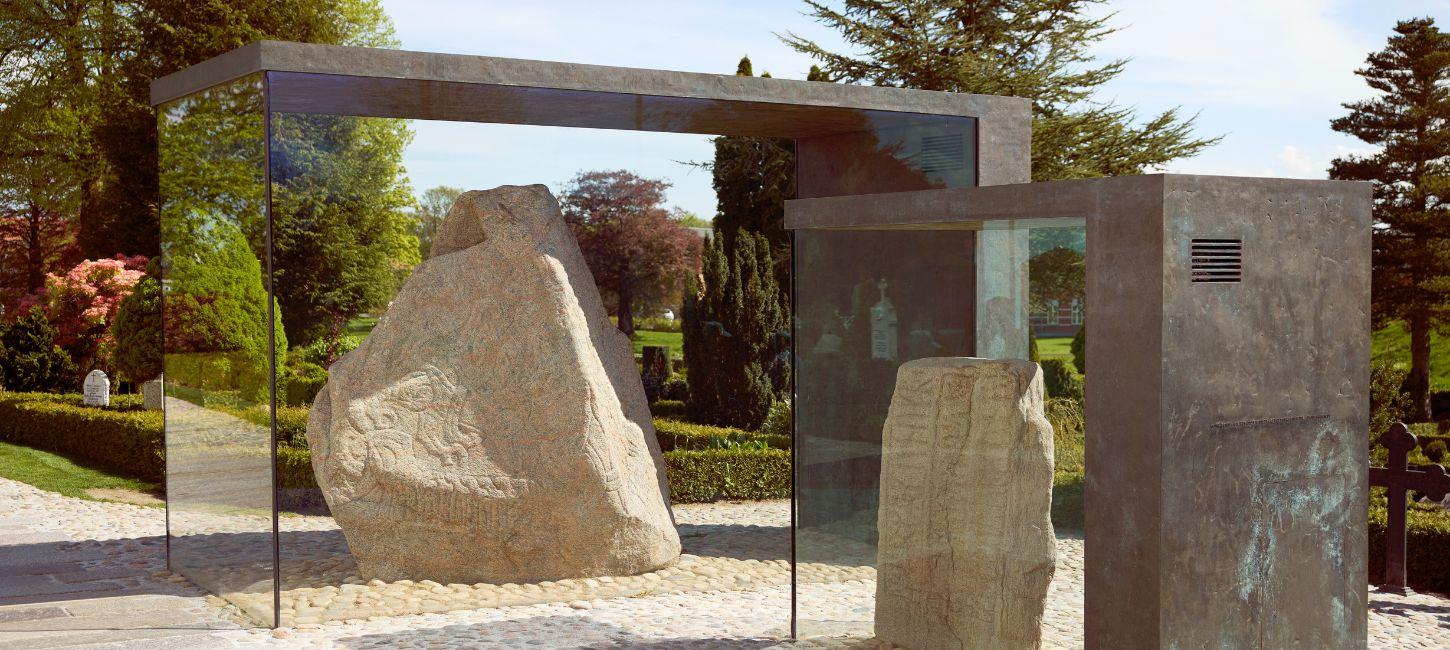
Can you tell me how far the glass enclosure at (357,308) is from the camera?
7195 mm

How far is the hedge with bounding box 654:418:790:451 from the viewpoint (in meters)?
13.9

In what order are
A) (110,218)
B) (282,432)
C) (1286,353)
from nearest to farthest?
(1286,353), (282,432), (110,218)

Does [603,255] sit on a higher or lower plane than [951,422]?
higher

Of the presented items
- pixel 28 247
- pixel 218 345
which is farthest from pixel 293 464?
pixel 28 247

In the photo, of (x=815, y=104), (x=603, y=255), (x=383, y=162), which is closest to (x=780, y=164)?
(x=603, y=255)

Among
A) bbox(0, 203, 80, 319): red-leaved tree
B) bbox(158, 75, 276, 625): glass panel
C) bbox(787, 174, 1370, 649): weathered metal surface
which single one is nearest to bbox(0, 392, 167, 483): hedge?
bbox(158, 75, 276, 625): glass panel

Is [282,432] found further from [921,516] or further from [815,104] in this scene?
[921,516]

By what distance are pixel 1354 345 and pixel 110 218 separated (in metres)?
22.4

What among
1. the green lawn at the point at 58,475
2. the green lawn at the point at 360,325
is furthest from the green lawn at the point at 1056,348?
the green lawn at the point at 58,475

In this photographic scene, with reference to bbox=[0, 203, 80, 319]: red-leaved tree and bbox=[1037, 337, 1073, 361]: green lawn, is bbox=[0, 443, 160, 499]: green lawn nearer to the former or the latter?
bbox=[1037, 337, 1073, 361]: green lawn

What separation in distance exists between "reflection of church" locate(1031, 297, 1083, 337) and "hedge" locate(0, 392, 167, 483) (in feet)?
33.1

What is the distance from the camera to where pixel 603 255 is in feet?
43.0

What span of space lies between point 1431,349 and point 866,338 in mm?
24666

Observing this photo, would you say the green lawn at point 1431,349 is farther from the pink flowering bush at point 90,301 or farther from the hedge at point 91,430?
the pink flowering bush at point 90,301
